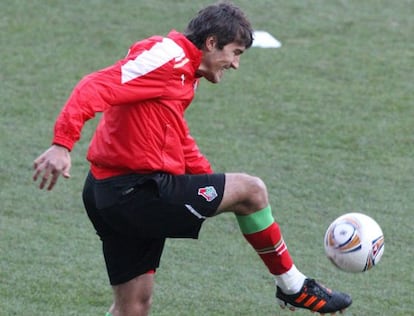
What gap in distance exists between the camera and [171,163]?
559 cm

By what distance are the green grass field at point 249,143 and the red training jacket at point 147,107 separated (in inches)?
55.7

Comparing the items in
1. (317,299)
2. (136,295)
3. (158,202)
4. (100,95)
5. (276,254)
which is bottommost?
(136,295)

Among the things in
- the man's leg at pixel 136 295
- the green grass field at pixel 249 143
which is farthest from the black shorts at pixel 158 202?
the green grass field at pixel 249 143

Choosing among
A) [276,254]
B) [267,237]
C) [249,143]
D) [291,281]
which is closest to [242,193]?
[267,237]

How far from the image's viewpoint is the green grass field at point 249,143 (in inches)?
281

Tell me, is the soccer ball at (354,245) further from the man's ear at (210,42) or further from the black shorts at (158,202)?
the man's ear at (210,42)

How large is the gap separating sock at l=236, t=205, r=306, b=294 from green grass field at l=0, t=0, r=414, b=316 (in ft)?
3.40

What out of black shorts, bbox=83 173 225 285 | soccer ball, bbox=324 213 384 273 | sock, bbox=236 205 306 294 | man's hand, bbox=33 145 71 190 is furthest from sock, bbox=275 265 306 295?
man's hand, bbox=33 145 71 190

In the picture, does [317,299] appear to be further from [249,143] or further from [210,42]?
[249,143]

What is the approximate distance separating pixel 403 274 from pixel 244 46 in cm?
245

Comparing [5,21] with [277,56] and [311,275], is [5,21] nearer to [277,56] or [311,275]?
[277,56]

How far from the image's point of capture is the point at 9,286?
6.93m

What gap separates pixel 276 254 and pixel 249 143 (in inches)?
163

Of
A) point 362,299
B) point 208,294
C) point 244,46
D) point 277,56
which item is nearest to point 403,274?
point 362,299
